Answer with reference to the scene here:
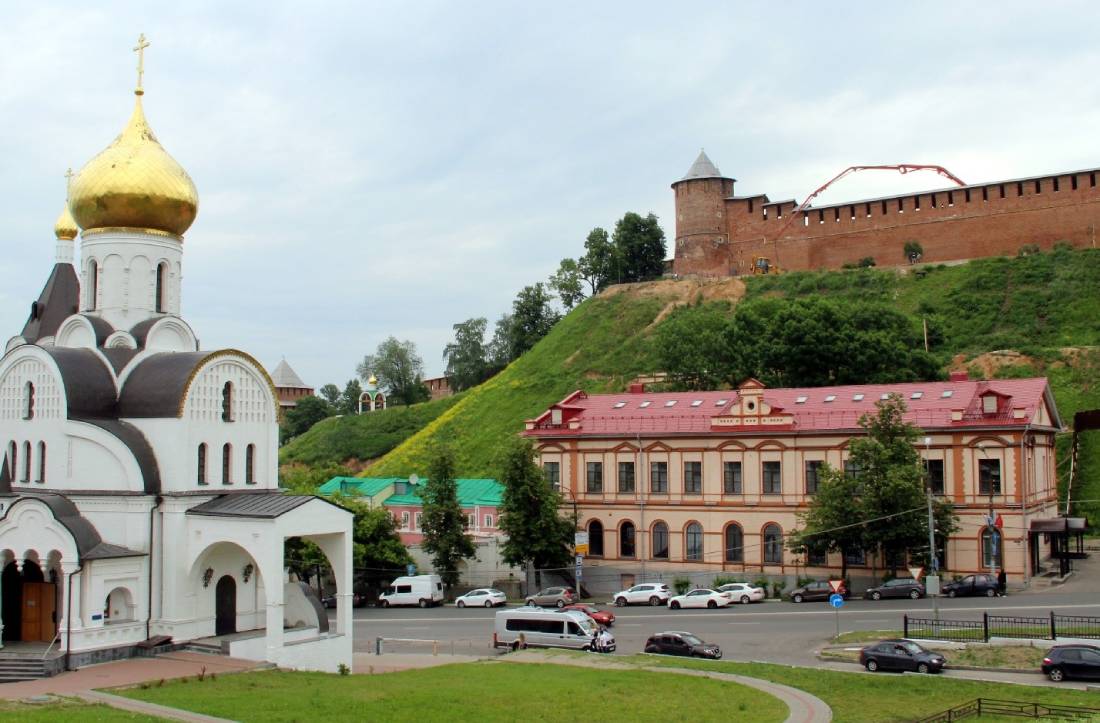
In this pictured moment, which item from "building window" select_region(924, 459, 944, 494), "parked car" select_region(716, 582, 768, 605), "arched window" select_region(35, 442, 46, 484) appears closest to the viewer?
"arched window" select_region(35, 442, 46, 484)

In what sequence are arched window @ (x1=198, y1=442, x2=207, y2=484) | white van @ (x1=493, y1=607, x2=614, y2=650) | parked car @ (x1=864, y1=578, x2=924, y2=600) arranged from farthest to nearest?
parked car @ (x1=864, y1=578, x2=924, y2=600) < white van @ (x1=493, y1=607, x2=614, y2=650) < arched window @ (x1=198, y1=442, x2=207, y2=484)

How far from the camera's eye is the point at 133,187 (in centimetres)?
3095

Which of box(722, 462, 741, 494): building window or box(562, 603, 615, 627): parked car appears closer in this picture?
box(562, 603, 615, 627): parked car

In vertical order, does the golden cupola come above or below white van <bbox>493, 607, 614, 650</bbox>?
above

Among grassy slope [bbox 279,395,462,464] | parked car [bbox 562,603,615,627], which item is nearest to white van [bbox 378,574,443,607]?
parked car [bbox 562,603,615,627]

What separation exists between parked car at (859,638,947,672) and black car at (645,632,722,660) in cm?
408

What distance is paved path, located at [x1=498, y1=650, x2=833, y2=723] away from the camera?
21453 millimetres

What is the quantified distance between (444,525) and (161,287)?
18218 millimetres

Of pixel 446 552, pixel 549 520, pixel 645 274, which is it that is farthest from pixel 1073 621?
pixel 645 274

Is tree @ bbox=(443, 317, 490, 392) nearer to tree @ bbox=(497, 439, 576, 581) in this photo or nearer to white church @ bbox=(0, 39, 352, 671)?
tree @ bbox=(497, 439, 576, 581)

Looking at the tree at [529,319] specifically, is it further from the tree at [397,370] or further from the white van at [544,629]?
the white van at [544,629]

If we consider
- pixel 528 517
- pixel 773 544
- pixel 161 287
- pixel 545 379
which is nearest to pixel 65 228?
pixel 161 287

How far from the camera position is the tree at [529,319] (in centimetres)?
10144

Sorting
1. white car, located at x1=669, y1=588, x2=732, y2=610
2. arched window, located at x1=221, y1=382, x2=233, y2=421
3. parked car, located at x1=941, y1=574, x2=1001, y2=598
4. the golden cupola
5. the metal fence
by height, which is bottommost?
white car, located at x1=669, y1=588, x2=732, y2=610
